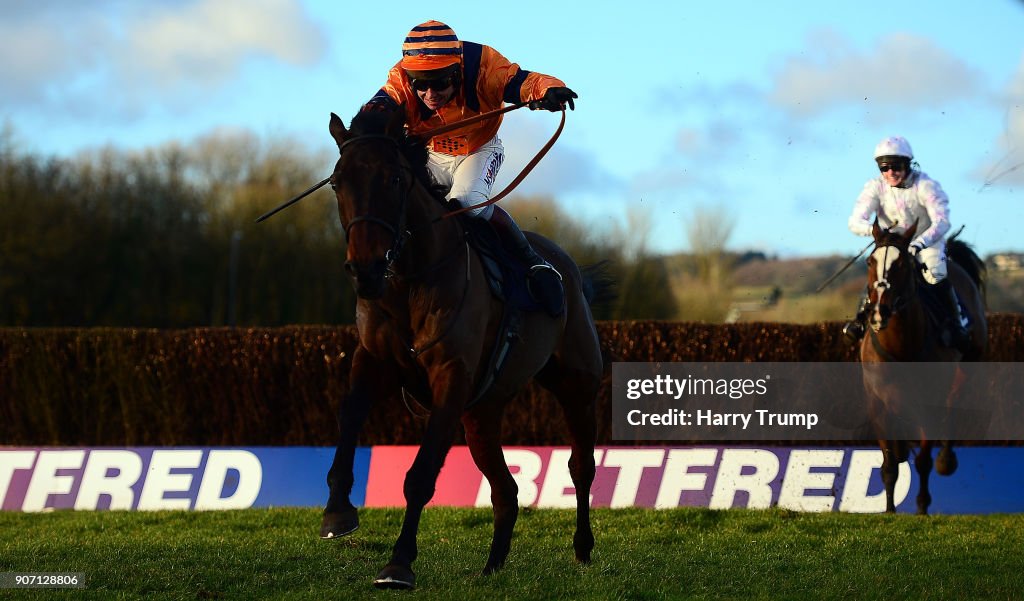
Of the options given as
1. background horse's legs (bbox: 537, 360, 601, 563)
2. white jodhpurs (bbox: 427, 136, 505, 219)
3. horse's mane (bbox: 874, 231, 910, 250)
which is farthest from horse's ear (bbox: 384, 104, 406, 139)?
horse's mane (bbox: 874, 231, 910, 250)

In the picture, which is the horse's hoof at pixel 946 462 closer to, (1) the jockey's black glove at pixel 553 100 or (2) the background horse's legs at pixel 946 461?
(2) the background horse's legs at pixel 946 461

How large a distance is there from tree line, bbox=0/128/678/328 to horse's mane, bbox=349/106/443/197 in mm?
22330

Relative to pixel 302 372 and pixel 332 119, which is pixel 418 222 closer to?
pixel 332 119

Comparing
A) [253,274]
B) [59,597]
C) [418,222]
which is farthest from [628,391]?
[253,274]

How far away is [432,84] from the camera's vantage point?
5.79 m

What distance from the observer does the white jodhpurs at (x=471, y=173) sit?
19.7 feet

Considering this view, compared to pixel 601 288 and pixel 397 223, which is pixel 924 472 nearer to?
pixel 601 288

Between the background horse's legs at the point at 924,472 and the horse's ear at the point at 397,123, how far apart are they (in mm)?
6023

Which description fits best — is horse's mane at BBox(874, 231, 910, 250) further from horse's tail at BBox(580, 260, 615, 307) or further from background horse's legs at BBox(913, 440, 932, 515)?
horse's tail at BBox(580, 260, 615, 307)

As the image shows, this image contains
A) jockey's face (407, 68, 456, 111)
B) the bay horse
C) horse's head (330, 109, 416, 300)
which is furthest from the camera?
jockey's face (407, 68, 456, 111)

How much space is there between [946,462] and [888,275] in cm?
167

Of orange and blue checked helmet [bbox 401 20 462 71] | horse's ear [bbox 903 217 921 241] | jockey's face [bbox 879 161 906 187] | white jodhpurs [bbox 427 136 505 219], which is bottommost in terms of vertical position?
horse's ear [bbox 903 217 921 241]

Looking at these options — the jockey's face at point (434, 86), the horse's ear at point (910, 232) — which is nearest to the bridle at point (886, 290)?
the horse's ear at point (910, 232)

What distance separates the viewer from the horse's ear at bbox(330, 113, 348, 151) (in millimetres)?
5227
